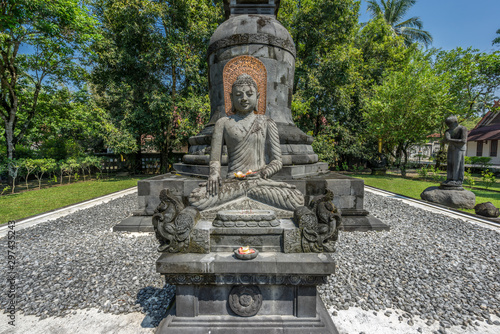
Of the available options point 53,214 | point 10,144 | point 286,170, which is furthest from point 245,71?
point 10,144

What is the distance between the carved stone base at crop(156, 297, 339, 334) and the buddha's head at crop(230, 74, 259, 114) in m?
2.87

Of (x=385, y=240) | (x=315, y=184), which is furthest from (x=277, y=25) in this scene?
(x=385, y=240)

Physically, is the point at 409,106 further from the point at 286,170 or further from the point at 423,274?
the point at 423,274

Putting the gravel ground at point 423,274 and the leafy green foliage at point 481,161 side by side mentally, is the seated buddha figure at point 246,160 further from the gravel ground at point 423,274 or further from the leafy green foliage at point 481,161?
the leafy green foliage at point 481,161

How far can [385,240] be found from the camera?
17.7 ft

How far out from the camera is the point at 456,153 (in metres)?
8.91

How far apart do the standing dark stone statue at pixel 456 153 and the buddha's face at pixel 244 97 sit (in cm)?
925

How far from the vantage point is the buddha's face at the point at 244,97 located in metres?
3.51

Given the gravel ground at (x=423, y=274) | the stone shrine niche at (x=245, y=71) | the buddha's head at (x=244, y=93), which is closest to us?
the gravel ground at (x=423, y=274)

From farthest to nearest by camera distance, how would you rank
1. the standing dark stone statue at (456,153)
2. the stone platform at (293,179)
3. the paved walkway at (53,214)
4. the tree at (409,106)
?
the tree at (409,106) < the standing dark stone statue at (456,153) < the paved walkway at (53,214) < the stone platform at (293,179)

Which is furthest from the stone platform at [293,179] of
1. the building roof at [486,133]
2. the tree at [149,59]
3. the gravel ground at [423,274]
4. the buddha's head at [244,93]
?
the building roof at [486,133]

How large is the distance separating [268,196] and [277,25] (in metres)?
6.41

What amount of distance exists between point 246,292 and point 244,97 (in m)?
2.67

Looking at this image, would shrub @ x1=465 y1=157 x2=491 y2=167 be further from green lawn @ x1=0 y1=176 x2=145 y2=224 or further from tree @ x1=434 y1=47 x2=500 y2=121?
green lawn @ x1=0 y1=176 x2=145 y2=224
